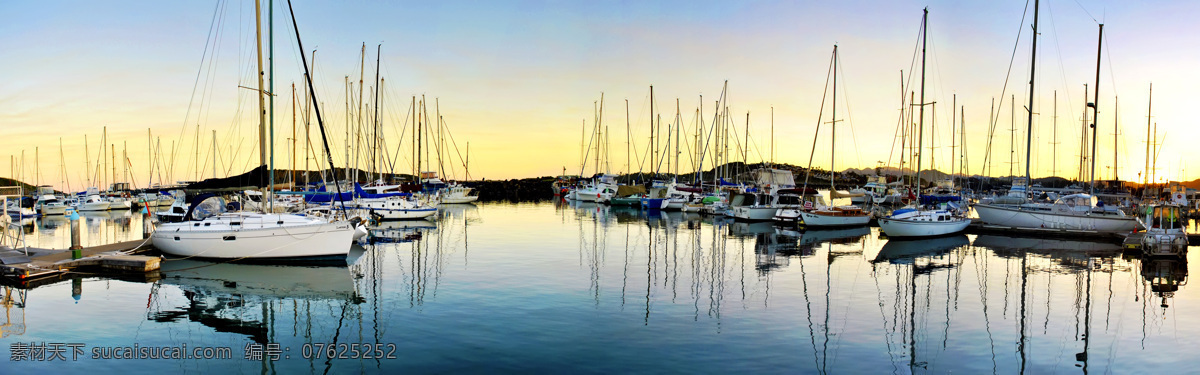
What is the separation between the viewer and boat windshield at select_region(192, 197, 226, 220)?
2361 cm

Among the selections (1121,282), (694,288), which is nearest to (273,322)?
(694,288)

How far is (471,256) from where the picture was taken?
26031 millimetres

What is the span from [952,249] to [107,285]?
30998mm

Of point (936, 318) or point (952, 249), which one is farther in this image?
point (952, 249)

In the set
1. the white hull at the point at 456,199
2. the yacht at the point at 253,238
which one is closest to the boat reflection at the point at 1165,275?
the yacht at the point at 253,238

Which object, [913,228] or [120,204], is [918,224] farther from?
[120,204]

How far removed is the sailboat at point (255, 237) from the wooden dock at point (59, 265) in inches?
76.7

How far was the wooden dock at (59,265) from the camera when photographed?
18219 millimetres

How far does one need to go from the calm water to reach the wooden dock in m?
0.76

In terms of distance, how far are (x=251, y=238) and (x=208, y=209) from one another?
3301mm

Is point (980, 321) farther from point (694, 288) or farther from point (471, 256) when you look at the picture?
point (471, 256)

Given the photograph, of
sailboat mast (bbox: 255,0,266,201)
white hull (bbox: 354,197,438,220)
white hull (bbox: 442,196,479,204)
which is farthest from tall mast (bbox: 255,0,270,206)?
white hull (bbox: 442,196,479,204)

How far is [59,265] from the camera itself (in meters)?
19.5

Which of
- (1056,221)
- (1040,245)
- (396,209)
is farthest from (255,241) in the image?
(1056,221)
